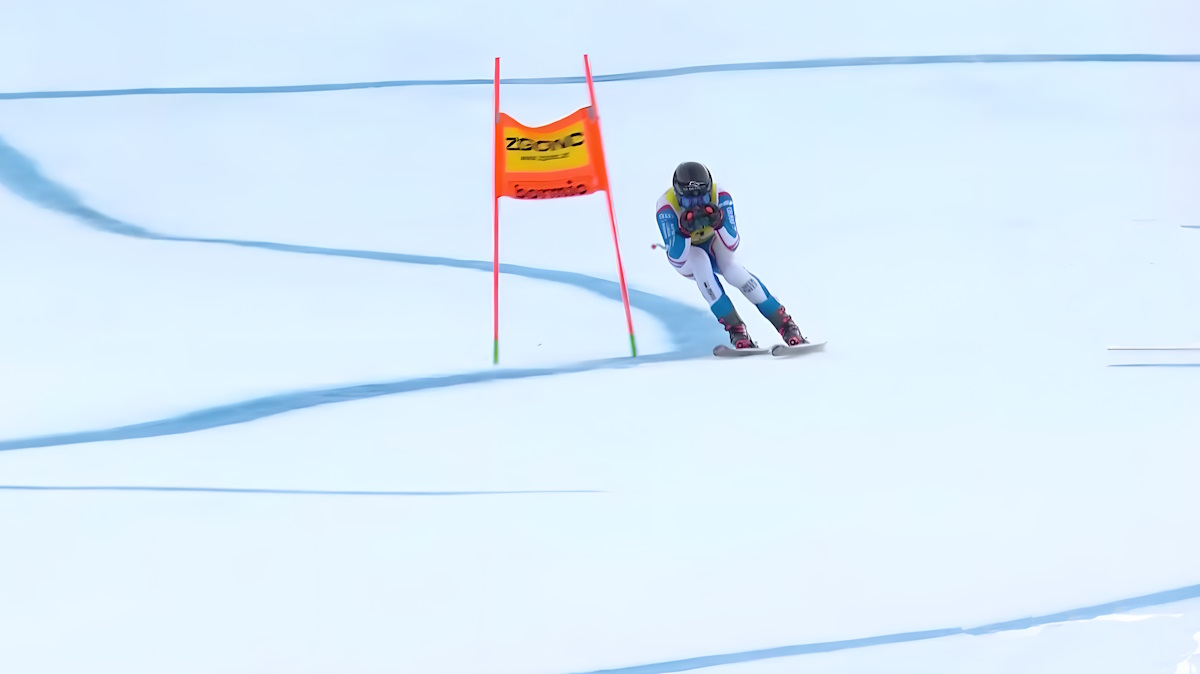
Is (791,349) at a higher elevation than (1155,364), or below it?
higher

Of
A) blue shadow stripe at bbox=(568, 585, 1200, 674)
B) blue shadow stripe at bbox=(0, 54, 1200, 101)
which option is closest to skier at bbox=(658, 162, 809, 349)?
blue shadow stripe at bbox=(568, 585, 1200, 674)

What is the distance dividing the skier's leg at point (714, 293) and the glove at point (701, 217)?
16 cm

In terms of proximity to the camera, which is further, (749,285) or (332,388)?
(749,285)

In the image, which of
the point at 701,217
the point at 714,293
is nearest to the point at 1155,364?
the point at 714,293

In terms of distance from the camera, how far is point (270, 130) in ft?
28.6

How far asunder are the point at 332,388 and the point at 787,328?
1855 millimetres

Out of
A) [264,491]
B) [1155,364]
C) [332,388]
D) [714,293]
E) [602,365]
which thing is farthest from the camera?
[714,293]

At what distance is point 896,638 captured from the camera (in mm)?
2754

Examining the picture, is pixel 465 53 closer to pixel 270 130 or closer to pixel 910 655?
pixel 270 130

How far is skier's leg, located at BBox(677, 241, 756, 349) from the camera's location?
4.97m

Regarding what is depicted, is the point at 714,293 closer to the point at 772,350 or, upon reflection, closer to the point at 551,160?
the point at 772,350

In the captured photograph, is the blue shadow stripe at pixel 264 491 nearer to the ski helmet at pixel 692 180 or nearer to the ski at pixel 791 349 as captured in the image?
the ski at pixel 791 349

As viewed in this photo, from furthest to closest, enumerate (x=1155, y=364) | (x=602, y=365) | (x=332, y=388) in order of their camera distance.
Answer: (x=602, y=365) < (x=332, y=388) < (x=1155, y=364)

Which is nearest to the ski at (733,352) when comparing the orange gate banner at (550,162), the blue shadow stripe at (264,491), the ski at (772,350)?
the ski at (772,350)
